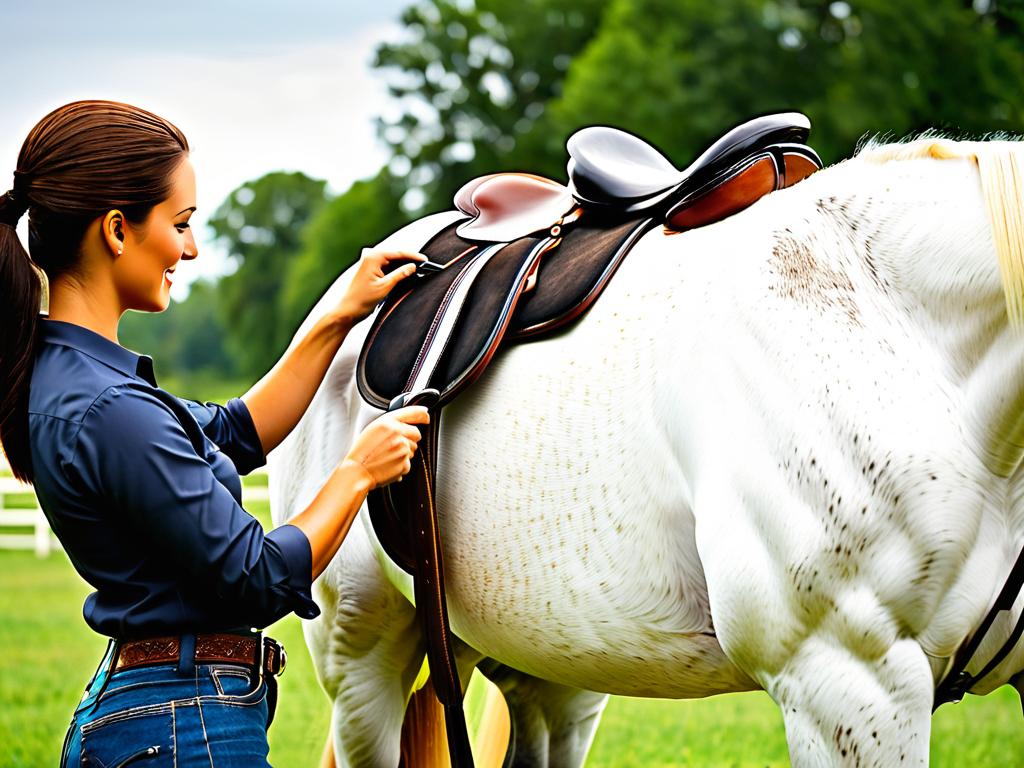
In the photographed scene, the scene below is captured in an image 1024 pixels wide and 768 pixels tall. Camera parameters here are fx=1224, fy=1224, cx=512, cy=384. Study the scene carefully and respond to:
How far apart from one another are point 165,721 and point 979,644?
4.27 feet

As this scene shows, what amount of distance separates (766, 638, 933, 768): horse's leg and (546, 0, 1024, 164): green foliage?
74.8 feet

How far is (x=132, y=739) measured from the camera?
1866 mm

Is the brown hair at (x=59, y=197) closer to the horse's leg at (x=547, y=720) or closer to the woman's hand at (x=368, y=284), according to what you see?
the woman's hand at (x=368, y=284)

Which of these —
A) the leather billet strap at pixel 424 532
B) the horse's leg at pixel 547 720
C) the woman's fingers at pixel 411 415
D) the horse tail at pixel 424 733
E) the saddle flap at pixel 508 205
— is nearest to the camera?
the woman's fingers at pixel 411 415

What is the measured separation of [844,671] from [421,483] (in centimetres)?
100

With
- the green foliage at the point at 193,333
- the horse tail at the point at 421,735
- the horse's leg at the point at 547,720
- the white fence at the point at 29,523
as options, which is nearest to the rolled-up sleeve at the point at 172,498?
the horse tail at the point at 421,735

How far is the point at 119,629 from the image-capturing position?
6.27 feet

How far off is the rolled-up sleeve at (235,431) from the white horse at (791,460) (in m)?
0.45

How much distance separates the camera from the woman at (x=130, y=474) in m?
1.83

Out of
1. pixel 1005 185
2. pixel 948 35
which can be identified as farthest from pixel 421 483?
pixel 948 35

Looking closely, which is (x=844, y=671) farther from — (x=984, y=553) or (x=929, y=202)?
(x=929, y=202)

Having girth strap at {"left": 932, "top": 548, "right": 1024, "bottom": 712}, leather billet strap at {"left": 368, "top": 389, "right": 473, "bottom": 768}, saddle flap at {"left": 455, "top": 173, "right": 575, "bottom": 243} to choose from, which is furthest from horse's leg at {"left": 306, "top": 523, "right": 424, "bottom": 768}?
girth strap at {"left": 932, "top": 548, "right": 1024, "bottom": 712}

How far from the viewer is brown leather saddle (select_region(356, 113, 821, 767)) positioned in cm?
253

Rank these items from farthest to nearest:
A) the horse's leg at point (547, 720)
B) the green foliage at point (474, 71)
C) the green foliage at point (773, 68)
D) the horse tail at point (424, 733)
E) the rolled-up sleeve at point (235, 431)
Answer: the green foliage at point (474, 71) < the green foliage at point (773, 68) < the horse's leg at point (547, 720) < the horse tail at point (424, 733) < the rolled-up sleeve at point (235, 431)
